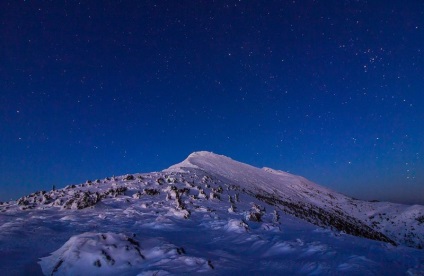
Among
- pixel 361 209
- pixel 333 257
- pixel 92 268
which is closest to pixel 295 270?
pixel 333 257

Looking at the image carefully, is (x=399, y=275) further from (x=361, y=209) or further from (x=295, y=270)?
(x=361, y=209)

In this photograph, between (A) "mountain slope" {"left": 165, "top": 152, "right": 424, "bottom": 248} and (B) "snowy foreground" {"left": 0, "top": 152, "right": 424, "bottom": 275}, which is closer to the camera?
(B) "snowy foreground" {"left": 0, "top": 152, "right": 424, "bottom": 275}

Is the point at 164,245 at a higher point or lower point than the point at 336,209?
higher

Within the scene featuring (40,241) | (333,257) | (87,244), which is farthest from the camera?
(40,241)

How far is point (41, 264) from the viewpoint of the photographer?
221 inches

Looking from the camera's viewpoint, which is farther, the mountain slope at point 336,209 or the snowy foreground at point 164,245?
the mountain slope at point 336,209

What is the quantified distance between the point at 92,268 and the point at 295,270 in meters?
4.26

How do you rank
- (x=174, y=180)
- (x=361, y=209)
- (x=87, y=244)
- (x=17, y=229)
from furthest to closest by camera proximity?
(x=361, y=209)
(x=174, y=180)
(x=17, y=229)
(x=87, y=244)

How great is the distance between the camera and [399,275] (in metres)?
5.45

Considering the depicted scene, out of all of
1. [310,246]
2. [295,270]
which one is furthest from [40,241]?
[310,246]

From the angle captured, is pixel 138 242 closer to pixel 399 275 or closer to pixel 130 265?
pixel 130 265

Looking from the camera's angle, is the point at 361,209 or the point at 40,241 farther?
the point at 361,209

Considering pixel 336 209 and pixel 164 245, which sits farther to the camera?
pixel 336 209

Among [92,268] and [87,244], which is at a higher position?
[87,244]
